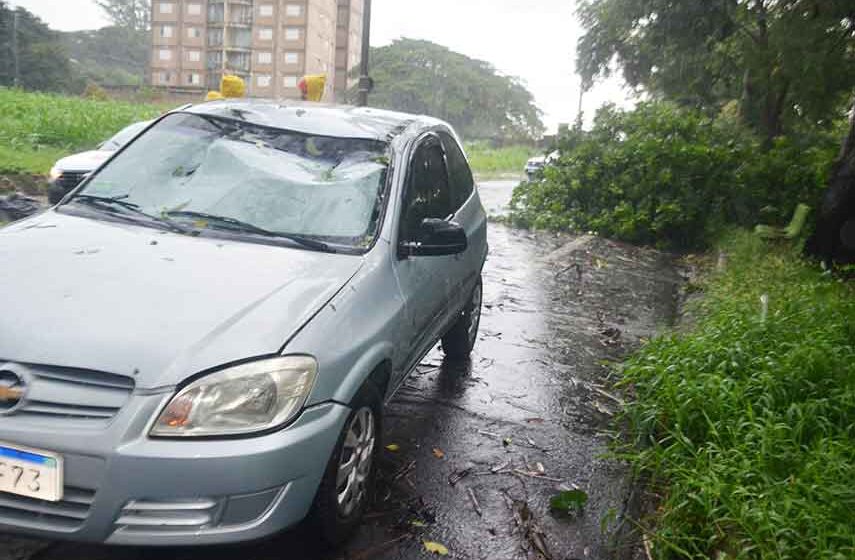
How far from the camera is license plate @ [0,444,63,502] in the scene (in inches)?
93.7

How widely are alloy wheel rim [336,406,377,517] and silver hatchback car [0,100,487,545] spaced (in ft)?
0.04

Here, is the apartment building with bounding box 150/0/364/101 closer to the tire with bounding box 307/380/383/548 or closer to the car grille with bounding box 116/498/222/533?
the tire with bounding box 307/380/383/548

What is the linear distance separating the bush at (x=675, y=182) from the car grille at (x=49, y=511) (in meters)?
11.8

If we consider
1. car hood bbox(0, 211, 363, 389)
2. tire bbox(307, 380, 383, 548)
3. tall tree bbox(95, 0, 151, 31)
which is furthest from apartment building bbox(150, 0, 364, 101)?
tire bbox(307, 380, 383, 548)

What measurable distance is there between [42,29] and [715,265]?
51.7m

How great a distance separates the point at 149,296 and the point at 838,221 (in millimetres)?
8304

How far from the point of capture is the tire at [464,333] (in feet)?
18.6

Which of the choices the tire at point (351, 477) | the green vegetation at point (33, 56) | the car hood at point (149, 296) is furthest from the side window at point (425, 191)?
the green vegetation at point (33, 56)

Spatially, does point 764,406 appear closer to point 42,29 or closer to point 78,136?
point 78,136

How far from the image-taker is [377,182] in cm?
391

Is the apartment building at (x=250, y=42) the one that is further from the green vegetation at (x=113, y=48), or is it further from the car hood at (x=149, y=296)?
the car hood at (x=149, y=296)

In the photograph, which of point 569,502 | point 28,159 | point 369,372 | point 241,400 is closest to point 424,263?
point 369,372

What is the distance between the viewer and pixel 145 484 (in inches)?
94.7

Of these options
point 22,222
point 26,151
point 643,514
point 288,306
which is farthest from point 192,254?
point 26,151
